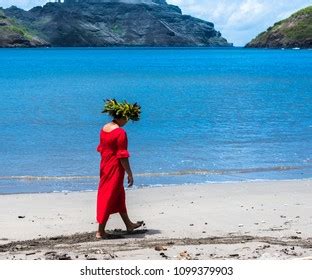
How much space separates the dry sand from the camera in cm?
998

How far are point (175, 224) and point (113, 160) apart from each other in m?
1.86

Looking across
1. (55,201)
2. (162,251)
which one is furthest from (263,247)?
(55,201)

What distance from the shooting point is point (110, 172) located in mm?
11242

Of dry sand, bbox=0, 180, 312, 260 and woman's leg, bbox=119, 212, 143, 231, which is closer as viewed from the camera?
dry sand, bbox=0, 180, 312, 260

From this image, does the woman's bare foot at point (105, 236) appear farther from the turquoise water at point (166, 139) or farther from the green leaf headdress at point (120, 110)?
the turquoise water at point (166, 139)

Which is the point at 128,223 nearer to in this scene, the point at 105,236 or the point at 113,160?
the point at 105,236

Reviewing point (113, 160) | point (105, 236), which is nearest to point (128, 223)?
point (105, 236)

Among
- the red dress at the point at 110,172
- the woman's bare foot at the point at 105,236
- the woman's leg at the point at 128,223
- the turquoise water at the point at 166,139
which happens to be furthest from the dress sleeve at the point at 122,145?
the turquoise water at the point at 166,139

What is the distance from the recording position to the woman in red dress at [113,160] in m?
11.1

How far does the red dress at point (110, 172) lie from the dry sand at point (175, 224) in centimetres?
48

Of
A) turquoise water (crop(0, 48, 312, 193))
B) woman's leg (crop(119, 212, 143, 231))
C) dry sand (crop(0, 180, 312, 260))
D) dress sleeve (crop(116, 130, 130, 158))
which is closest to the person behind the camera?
dry sand (crop(0, 180, 312, 260))

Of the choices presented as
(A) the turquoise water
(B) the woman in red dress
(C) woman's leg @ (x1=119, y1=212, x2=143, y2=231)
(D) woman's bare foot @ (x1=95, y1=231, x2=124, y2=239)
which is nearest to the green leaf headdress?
(B) the woman in red dress

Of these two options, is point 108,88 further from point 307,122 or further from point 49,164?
point 49,164

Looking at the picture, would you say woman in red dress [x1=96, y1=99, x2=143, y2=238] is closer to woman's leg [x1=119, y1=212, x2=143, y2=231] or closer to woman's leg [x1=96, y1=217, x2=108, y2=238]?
woman's leg [x1=96, y1=217, x2=108, y2=238]
